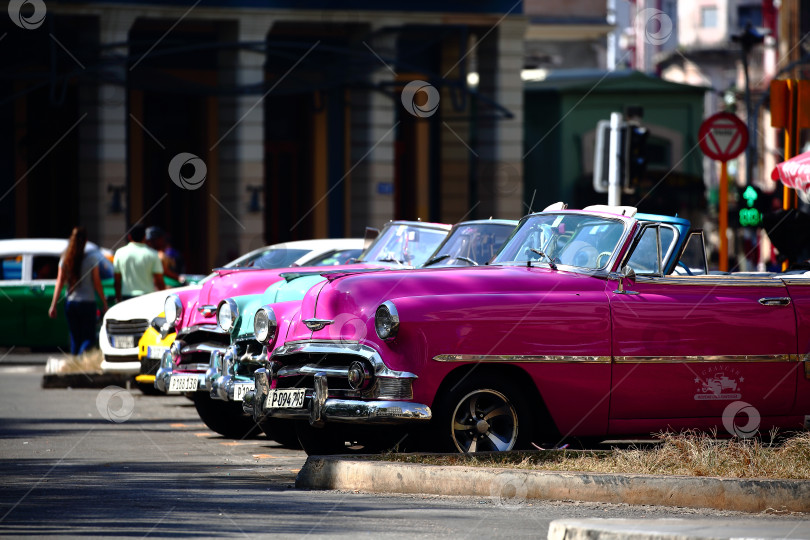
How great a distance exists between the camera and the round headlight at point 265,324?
11258 millimetres

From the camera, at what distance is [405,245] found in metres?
13.9

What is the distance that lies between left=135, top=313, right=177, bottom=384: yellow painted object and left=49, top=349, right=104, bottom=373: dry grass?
3.12 meters

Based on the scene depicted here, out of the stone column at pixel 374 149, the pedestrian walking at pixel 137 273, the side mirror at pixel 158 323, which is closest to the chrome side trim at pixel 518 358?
the side mirror at pixel 158 323

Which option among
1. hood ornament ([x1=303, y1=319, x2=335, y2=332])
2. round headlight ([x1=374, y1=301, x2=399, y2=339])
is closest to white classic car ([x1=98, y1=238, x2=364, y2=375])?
hood ornament ([x1=303, y1=319, x2=335, y2=332])

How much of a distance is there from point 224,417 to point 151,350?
5.99 feet

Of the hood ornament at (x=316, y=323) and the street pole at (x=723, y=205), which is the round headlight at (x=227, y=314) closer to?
the hood ornament at (x=316, y=323)

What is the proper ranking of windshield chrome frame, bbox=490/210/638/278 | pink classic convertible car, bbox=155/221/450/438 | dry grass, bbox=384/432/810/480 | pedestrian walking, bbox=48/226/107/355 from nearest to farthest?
dry grass, bbox=384/432/810/480
windshield chrome frame, bbox=490/210/638/278
pink classic convertible car, bbox=155/221/450/438
pedestrian walking, bbox=48/226/107/355

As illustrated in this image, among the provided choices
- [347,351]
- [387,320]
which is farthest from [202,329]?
[387,320]

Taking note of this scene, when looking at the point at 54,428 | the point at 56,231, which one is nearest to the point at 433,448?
the point at 54,428

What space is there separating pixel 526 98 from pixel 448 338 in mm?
37771

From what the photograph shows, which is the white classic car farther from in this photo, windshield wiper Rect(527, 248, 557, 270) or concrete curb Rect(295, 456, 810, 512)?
concrete curb Rect(295, 456, 810, 512)

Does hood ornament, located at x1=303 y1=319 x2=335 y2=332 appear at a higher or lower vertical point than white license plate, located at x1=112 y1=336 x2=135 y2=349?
higher

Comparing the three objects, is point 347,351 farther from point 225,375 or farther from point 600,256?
point 225,375

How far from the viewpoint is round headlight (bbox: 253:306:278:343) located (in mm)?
11258
